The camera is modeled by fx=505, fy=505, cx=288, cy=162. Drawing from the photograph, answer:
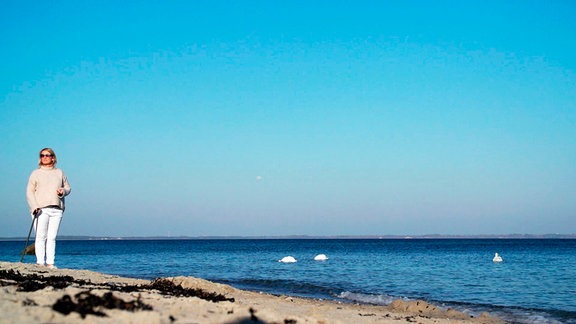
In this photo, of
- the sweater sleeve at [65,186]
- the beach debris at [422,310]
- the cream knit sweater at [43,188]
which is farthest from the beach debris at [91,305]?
the beach debris at [422,310]

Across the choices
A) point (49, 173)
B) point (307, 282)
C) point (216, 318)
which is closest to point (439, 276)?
point (307, 282)

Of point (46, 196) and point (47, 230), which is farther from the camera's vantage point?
point (47, 230)

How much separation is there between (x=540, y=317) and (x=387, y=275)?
15384 mm

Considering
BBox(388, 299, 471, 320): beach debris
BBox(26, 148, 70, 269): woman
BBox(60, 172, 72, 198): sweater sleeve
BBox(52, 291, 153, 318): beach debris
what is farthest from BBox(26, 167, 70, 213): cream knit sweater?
BBox(388, 299, 471, 320): beach debris

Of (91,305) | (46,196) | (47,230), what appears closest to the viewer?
(91,305)

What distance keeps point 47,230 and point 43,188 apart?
1027mm

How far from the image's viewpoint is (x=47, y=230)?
39.1 ft

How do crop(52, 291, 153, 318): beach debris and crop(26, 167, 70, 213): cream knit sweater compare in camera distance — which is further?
crop(26, 167, 70, 213): cream knit sweater

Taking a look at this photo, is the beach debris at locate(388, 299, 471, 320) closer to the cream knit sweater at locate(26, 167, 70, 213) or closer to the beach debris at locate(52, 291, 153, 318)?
the cream knit sweater at locate(26, 167, 70, 213)

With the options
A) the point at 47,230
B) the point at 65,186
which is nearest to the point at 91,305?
the point at 47,230

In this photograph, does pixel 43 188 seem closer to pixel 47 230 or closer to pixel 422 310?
pixel 47 230

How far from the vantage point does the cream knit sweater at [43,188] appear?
11.7m

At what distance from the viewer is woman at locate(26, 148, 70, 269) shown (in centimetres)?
1169

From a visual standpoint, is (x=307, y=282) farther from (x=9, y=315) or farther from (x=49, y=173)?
(x=9, y=315)
